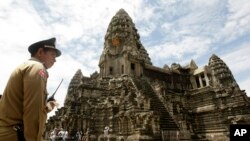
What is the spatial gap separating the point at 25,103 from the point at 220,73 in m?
35.0

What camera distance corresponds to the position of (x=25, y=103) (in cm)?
186

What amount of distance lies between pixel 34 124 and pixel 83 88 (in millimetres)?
22605

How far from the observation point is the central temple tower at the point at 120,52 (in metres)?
28.0

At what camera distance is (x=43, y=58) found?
240 centimetres

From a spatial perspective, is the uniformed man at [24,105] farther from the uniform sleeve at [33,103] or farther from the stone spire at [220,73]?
the stone spire at [220,73]

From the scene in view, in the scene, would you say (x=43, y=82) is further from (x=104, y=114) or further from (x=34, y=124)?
(x=104, y=114)

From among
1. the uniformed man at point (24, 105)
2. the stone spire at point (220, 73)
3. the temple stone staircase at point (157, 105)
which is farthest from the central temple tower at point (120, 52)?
the uniformed man at point (24, 105)

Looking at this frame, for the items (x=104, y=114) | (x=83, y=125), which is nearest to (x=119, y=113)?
(x=104, y=114)

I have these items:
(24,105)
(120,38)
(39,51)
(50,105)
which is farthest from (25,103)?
(120,38)

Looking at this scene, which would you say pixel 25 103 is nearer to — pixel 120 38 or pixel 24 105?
pixel 24 105

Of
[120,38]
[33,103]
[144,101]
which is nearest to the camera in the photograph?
[33,103]

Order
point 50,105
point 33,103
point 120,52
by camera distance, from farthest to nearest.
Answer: point 120,52, point 50,105, point 33,103

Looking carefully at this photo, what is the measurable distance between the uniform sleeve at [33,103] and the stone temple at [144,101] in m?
15.0

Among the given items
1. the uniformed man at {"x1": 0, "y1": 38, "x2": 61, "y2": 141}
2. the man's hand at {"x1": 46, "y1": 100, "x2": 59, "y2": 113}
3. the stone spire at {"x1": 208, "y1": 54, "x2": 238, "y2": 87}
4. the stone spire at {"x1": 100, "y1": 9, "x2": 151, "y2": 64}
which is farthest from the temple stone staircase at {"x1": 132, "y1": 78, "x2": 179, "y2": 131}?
the uniformed man at {"x1": 0, "y1": 38, "x2": 61, "y2": 141}
